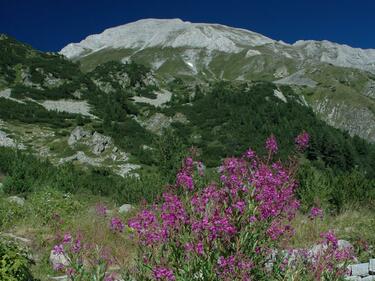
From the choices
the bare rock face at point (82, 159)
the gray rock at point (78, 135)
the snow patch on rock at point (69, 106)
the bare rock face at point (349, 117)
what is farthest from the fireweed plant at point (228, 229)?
the bare rock face at point (349, 117)

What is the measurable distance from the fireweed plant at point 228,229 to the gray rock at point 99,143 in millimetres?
37931

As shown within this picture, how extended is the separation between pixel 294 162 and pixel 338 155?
185ft

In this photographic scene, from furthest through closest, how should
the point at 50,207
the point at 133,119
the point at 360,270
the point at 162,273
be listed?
the point at 133,119 → the point at 50,207 → the point at 360,270 → the point at 162,273

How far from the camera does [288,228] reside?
15.3ft

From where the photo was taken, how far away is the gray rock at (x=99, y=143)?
42219mm

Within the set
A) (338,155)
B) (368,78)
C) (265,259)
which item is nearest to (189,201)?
(265,259)

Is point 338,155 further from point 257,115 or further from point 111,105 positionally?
point 111,105

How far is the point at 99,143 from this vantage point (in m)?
42.8

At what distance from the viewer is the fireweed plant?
14.1ft

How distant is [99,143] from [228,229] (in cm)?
3954

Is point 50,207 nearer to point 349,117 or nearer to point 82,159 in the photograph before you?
point 82,159

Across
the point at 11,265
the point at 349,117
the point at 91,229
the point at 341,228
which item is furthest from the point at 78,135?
the point at 349,117

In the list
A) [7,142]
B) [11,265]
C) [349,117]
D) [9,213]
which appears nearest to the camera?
[11,265]

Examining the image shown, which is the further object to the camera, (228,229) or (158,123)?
(158,123)
